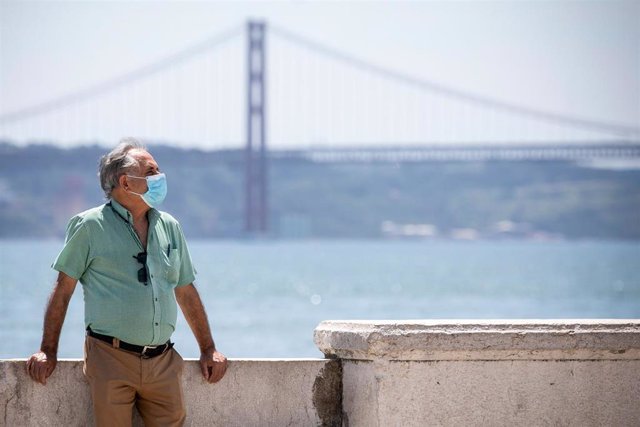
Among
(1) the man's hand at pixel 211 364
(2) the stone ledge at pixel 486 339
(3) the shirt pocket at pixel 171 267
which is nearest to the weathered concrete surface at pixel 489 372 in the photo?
(2) the stone ledge at pixel 486 339

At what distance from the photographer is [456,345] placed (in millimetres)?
3396

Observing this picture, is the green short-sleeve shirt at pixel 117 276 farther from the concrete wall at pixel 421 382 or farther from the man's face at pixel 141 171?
the concrete wall at pixel 421 382

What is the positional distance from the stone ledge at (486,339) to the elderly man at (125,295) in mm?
482

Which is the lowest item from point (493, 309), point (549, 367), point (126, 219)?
point (493, 309)

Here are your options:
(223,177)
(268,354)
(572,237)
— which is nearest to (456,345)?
(268,354)

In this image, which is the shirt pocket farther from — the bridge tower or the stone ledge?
the bridge tower

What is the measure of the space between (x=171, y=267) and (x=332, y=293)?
3465 centimetres

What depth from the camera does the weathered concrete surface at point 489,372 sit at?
134 inches


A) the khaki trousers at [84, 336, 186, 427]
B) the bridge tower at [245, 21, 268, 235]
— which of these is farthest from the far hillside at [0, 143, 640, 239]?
the khaki trousers at [84, 336, 186, 427]

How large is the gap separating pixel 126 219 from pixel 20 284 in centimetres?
3854

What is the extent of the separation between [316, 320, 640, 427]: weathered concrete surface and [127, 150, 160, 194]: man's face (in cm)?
66

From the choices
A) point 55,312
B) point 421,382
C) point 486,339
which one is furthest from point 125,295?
point 486,339

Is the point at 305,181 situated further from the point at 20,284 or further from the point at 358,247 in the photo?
the point at 20,284

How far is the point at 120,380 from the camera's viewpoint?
3.26 metres
